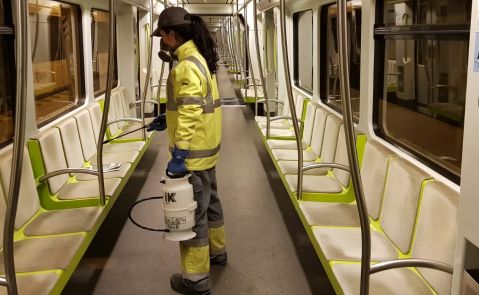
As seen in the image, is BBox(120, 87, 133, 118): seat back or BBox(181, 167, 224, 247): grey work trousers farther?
BBox(120, 87, 133, 118): seat back

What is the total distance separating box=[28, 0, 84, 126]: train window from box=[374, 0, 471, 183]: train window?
2.98 m

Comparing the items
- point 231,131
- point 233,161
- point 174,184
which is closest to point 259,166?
point 233,161

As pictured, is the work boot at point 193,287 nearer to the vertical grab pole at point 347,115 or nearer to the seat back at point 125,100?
the vertical grab pole at point 347,115

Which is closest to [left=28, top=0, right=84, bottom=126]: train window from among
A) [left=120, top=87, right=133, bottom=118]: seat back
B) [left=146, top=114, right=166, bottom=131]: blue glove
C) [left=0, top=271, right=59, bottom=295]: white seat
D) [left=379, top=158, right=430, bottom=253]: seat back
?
[left=120, top=87, right=133, bottom=118]: seat back

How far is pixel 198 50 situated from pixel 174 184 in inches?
31.5

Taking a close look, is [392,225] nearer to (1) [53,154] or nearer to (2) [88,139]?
(1) [53,154]

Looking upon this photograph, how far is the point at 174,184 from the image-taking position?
2.93 metres

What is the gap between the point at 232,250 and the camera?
3.82 m

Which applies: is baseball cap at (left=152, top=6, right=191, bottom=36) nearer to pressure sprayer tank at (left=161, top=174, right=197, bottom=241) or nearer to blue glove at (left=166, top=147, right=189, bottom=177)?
blue glove at (left=166, top=147, right=189, bottom=177)

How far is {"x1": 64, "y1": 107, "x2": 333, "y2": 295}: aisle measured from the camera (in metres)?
3.31

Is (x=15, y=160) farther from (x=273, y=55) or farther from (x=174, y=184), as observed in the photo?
(x=273, y=55)

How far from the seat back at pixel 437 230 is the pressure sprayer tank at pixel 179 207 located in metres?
1.19

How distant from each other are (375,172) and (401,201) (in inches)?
17.9

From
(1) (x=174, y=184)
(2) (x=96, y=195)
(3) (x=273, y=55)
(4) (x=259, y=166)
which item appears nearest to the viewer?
(1) (x=174, y=184)
